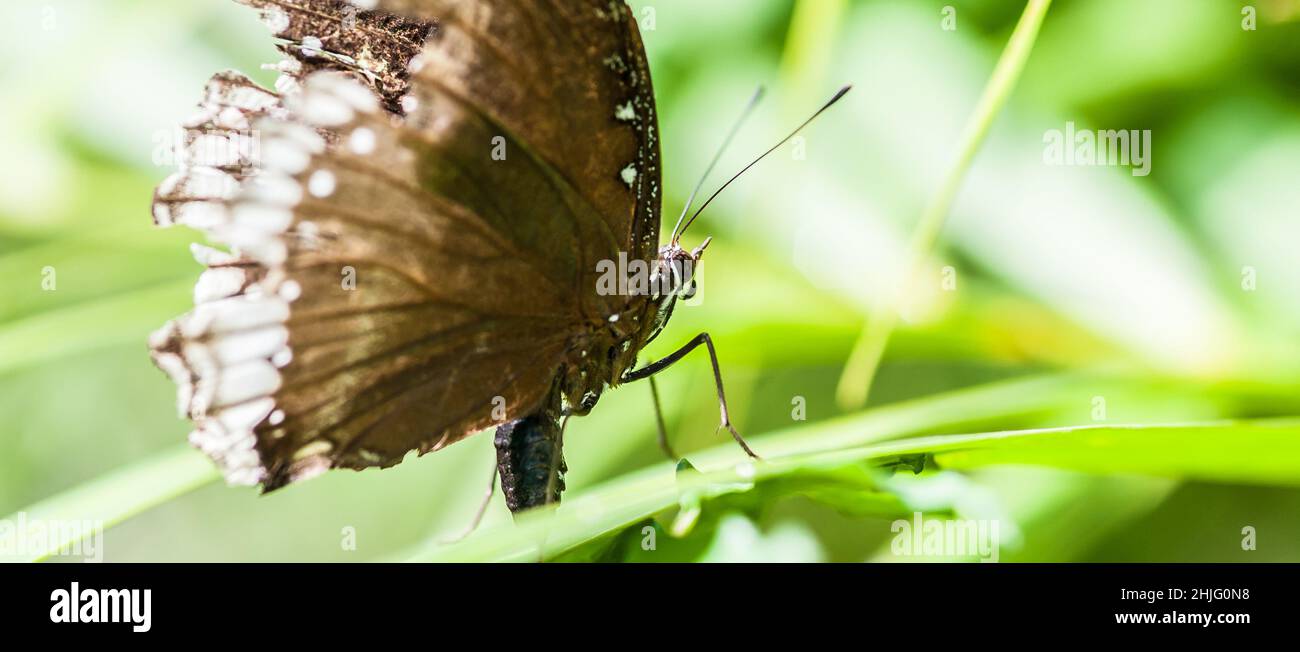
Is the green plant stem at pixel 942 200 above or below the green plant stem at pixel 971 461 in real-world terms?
above

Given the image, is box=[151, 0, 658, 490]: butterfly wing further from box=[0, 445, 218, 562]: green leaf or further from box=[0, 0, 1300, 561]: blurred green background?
box=[0, 0, 1300, 561]: blurred green background

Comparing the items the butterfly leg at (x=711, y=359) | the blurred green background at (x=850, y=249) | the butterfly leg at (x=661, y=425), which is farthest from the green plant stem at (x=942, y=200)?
the butterfly leg at (x=661, y=425)

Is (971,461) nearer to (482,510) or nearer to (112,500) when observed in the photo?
(482,510)

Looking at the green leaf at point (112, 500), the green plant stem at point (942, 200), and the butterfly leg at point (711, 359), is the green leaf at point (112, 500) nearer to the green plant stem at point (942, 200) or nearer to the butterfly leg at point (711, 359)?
the butterfly leg at point (711, 359)

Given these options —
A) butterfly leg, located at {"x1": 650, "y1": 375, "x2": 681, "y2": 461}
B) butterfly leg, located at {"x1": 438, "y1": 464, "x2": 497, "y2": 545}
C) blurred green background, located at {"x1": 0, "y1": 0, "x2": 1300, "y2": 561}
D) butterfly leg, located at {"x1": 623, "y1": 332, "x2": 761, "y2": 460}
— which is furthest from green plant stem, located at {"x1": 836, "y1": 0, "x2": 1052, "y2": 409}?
butterfly leg, located at {"x1": 438, "y1": 464, "x2": 497, "y2": 545}

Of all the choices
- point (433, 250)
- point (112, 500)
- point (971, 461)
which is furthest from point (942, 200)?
point (112, 500)
